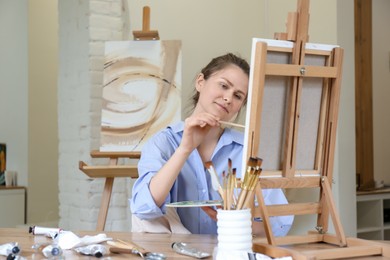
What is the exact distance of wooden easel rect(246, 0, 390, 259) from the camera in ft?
4.59

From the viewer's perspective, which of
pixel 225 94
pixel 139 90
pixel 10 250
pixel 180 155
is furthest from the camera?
pixel 139 90

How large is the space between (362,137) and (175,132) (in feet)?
11.0

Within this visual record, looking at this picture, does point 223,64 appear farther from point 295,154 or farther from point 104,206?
point 104,206

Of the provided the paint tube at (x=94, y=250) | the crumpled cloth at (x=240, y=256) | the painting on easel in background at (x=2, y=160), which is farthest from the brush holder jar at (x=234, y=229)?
the painting on easel in background at (x=2, y=160)

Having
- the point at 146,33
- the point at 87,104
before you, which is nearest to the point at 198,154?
the point at 146,33

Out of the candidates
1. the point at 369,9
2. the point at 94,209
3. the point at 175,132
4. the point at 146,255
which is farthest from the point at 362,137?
the point at 146,255

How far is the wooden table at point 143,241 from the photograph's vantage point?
1429 mm

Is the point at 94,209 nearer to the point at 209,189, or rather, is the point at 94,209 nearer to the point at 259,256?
the point at 209,189

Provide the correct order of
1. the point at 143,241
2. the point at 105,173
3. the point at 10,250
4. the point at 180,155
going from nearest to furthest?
the point at 10,250 → the point at 143,241 → the point at 180,155 → the point at 105,173

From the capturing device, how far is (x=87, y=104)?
4.26 metres

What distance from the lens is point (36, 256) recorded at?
1.43 meters

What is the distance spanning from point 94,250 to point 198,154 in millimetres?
652

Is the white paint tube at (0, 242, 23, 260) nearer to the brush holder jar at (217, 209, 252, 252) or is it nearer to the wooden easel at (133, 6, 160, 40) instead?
the brush holder jar at (217, 209, 252, 252)

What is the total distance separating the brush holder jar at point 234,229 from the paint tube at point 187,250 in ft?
0.34
